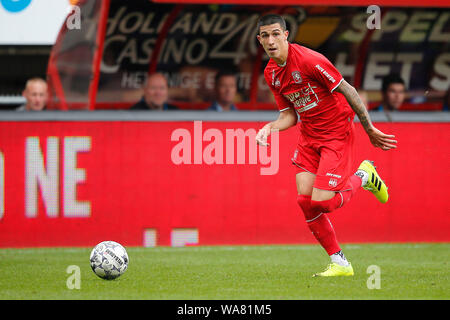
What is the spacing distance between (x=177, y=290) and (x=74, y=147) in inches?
160

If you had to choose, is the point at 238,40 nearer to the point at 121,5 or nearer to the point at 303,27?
the point at 303,27

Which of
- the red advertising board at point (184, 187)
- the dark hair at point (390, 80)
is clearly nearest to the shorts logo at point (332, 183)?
the red advertising board at point (184, 187)

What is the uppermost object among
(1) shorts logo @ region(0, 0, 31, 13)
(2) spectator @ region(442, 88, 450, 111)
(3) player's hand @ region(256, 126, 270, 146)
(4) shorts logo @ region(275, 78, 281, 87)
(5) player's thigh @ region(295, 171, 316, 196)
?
(1) shorts logo @ region(0, 0, 31, 13)

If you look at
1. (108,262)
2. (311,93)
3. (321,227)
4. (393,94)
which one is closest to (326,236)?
(321,227)

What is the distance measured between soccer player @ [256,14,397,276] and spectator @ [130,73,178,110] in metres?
3.45

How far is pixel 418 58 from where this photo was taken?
12.0 m

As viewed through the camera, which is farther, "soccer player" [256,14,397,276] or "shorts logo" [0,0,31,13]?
"shorts logo" [0,0,31,13]

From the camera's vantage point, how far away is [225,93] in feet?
37.0

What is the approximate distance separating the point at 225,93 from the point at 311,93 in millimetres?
3810

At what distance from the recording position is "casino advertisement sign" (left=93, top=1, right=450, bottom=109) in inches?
448

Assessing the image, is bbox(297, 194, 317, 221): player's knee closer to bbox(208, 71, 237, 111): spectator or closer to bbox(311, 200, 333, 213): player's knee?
bbox(311, 200, 333, 213): player's knee

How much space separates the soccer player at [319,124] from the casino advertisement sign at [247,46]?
152 inches

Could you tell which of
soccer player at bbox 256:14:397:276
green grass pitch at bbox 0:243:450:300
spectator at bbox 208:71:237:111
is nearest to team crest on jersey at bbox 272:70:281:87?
soccer player at bbox 256:14:397:276

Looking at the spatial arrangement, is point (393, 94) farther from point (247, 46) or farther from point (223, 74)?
point (223, 74)
